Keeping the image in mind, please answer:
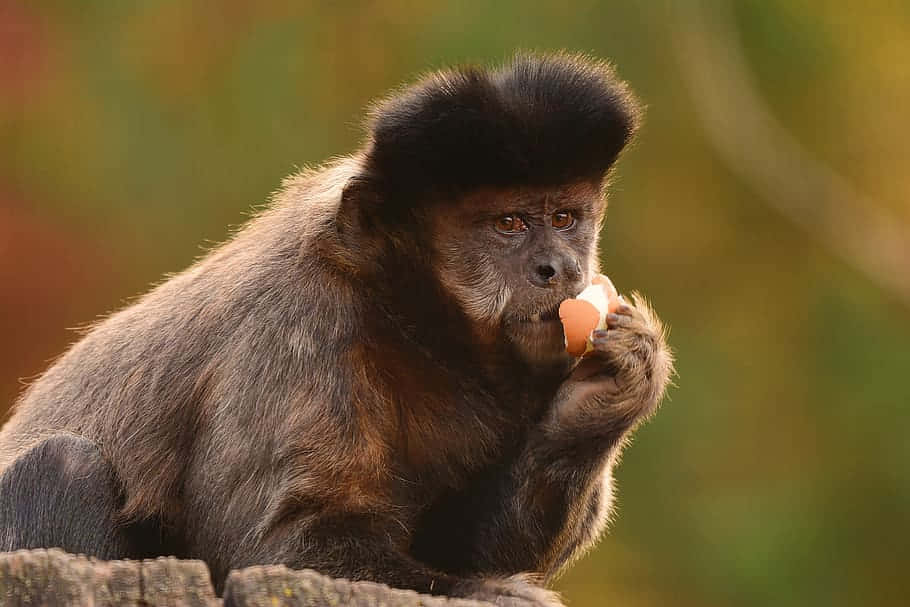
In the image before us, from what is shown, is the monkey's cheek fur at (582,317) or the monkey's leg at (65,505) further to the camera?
the monkey's leg at (65,505)

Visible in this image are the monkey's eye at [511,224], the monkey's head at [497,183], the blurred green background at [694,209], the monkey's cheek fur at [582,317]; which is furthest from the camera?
the blurred green background at [694,209]

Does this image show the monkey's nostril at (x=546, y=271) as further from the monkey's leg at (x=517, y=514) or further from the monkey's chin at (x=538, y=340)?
the monkey's leg at (x=517, y=514)

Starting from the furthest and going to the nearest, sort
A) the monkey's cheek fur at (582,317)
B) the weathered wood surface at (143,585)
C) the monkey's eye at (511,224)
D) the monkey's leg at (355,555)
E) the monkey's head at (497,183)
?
the monkey's eye at (511,224) → the monkey's head at (497,183) → the monkey's cheek fur at (582,317) → the monkey's leg at (355,555) → the weathered wood surface at (143,585)

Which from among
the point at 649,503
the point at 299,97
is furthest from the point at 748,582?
the point at 299,97

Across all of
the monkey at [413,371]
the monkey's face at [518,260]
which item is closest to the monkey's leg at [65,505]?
the monkey at [413,371]

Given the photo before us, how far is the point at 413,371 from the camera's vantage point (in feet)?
22.3

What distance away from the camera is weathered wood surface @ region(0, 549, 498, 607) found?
4.53 m

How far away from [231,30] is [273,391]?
12207 mm

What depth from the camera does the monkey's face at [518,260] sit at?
674cm

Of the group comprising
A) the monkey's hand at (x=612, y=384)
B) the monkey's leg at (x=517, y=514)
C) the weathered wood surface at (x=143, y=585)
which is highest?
the monkey's hand at (x=612, y=384)

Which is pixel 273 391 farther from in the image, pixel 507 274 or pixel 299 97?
pixel 299 97

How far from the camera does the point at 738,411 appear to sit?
18359 mm

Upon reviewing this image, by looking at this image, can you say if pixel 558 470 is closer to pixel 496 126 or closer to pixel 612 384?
pixel 612 384

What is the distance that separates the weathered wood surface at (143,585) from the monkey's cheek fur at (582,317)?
6.92ft
